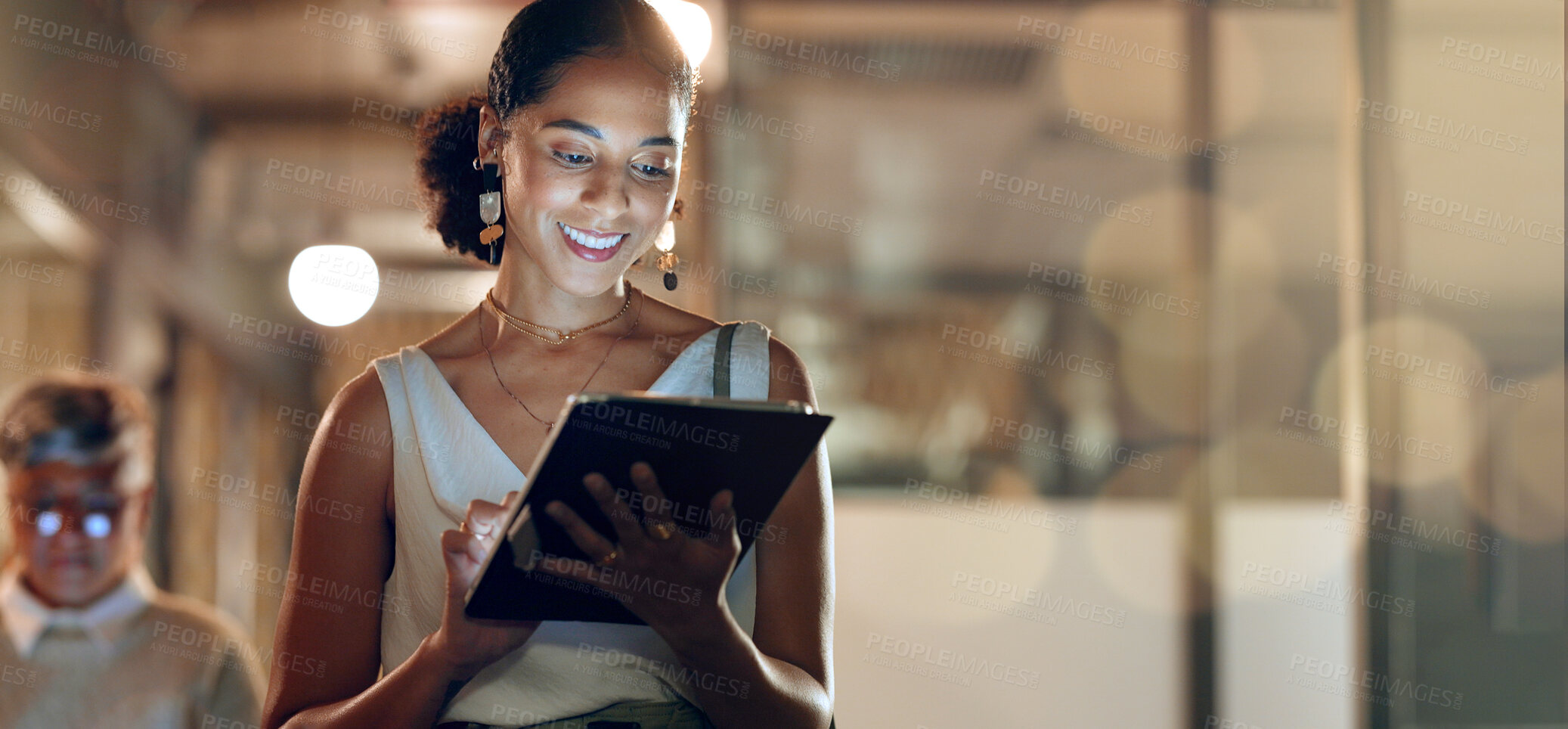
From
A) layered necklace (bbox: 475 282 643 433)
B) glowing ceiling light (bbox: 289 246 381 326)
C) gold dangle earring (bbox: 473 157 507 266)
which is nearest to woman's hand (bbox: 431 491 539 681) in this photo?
layered necklace (bbox: 475 282 643 433)

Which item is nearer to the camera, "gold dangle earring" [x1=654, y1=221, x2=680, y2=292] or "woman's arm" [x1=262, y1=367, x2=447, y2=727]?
"woman's arm" [x1=262, y1=367, x2=447, y2=727]

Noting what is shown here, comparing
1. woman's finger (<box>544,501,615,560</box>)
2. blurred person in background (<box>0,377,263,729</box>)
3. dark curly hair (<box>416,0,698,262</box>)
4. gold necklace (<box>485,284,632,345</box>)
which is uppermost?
dark curly hair (<box>416,0,698,262</box>)

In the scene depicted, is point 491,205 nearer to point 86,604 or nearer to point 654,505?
point 654,505

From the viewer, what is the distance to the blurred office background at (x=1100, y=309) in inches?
105

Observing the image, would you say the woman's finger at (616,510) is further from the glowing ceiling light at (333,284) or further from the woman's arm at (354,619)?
the glowing ceiling light at (333,284)

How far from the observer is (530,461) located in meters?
1.14

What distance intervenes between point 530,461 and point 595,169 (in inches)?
12.3

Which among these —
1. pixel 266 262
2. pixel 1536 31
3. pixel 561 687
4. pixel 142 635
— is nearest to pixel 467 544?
pixel 561 687

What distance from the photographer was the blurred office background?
8.73ft

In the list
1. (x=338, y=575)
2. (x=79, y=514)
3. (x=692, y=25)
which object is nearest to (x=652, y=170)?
(x=338, y=575)

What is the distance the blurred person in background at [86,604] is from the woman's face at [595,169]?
1472 millimetres

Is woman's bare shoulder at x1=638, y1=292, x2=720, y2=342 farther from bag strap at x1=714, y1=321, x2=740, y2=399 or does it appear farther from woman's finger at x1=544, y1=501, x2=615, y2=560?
woman's finger at x1=544, y1=501, x2=615, y2=560

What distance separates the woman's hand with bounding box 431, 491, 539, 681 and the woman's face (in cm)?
27

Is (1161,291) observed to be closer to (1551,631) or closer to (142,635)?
(1551,631)
